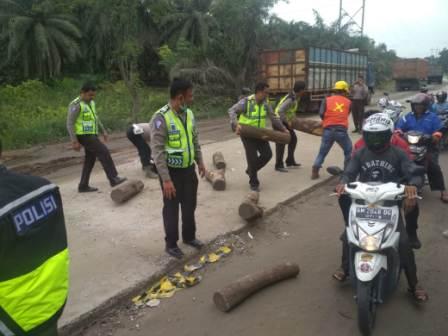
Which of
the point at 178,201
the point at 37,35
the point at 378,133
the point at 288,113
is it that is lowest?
the point at 178,201

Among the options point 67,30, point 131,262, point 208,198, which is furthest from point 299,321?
point 67,30

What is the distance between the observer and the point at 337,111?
23.4ft

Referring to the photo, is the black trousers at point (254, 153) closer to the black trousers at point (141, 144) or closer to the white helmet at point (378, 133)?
the black trousers at point (141, 144)

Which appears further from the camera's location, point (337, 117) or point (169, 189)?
point (337, 117)

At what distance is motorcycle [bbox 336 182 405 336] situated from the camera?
3.09 metres

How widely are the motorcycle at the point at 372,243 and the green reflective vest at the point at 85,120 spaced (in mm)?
4646

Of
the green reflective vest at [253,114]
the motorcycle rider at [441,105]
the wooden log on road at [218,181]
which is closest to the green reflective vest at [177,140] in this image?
the green reflective vest at [253,114]

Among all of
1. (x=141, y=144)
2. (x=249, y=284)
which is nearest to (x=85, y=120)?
(x=141, y=144)

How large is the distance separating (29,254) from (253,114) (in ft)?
17.0

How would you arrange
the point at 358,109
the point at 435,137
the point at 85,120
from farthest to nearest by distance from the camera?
the point at 358,109, the point at 85,120, the point at 435,137

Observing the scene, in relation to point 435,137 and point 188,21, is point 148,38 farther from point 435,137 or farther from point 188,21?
point 435,137

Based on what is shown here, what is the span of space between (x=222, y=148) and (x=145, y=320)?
7.48 meters

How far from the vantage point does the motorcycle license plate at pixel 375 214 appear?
3.23m

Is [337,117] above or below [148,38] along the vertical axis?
below
